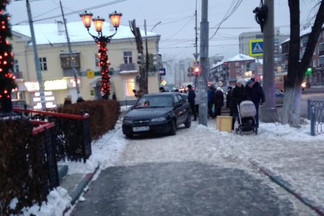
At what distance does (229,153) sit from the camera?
8383 millimetres

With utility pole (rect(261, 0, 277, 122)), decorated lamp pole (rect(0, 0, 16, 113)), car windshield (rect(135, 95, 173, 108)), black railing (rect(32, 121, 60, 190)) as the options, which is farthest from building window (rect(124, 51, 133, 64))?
black railing (rect(32, 121, 60, 190))

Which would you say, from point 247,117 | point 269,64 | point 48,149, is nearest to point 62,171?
point 48,149

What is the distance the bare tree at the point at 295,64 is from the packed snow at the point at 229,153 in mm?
512

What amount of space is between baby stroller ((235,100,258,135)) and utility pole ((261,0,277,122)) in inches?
74.3

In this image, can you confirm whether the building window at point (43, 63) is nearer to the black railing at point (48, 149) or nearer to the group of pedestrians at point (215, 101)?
the group of pedestrians at point (215, 101)

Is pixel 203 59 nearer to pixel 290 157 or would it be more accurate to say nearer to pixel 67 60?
pixel 290 157

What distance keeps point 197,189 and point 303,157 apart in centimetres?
293

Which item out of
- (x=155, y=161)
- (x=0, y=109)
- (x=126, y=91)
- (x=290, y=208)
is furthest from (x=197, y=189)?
(x=126, y=91)

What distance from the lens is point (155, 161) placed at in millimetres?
8023

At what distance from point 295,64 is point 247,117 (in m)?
2.19

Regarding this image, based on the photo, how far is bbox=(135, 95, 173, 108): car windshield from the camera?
1312 centimetres

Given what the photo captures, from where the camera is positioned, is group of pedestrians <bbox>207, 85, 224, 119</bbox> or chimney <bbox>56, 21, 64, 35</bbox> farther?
chimney <bbox>56, 21, 64, 35</bbox>

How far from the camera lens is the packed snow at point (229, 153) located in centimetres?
536

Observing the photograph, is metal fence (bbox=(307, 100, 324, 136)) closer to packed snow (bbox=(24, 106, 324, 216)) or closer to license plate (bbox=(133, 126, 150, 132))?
packed snow (bbox=(24, 106, 324, 216))
